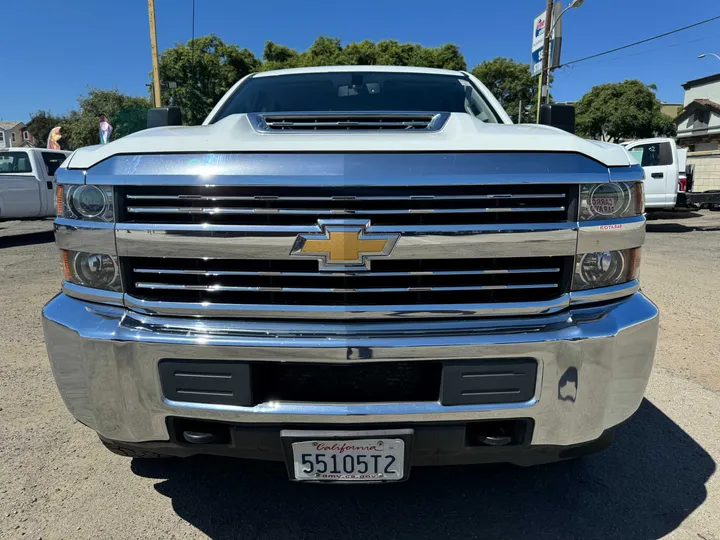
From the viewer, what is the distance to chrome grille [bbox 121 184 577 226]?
1.70m

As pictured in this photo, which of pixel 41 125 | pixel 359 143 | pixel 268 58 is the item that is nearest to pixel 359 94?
pixel 359 143

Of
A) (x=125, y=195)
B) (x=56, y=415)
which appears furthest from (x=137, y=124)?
(x=125, y=195)

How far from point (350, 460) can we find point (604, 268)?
1.11 m

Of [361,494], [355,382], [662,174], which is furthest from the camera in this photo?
[662,174]

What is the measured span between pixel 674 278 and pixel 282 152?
6.77 meters

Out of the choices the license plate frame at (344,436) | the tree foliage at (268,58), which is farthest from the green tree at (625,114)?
the license plate frame at (344,436)

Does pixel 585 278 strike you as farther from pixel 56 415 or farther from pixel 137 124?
pixel 137 124

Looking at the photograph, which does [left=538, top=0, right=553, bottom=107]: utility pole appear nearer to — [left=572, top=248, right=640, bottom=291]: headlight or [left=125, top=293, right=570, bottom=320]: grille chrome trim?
[left=572, top=248, right=640, bottom=291]: headlight

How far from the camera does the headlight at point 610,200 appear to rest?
1.78 meters

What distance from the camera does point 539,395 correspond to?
5.59 feet

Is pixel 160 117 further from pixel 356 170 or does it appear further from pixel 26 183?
pixel 26 183

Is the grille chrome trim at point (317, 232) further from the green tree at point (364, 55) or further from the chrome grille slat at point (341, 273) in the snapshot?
the green tree at point (364, 55)

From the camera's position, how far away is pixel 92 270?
1854 millimetres

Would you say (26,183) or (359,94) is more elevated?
(359,94)
